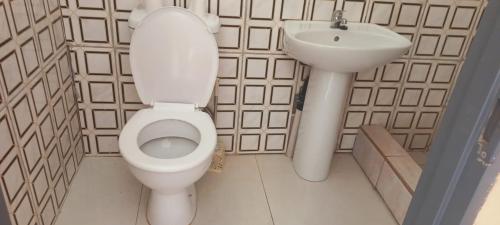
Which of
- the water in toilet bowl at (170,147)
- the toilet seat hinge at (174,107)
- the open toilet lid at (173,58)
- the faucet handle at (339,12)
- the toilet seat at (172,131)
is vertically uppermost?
the faucet handle at (339,12)

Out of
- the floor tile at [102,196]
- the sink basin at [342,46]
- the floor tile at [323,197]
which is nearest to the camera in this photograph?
the sink basin at [342,46]

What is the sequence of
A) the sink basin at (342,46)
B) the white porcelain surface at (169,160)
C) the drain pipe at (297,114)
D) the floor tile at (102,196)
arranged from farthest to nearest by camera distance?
the drain pipe at (297,114) → the floor tile at (102,196) → the sink basin at (342,46) → the white porcelain surface at (169,160)

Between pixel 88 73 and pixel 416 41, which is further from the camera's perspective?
pixel 416 41

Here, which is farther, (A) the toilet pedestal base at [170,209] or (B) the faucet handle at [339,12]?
(B) the faucet handle at [339,12]

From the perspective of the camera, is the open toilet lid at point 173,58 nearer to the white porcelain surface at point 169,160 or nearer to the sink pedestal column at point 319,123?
the white porcelain surface at point 169,160

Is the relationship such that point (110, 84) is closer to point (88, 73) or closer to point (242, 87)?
point (88, 73)

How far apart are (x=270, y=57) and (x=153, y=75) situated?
1.96 ft

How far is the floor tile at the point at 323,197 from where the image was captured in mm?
1731

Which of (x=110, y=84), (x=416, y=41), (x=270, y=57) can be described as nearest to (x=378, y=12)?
(x=416, y=41)

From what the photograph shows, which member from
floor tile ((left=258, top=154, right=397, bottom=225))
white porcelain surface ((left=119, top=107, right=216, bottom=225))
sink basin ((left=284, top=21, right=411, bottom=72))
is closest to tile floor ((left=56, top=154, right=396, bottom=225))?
floor tile ((left=258, top=154, right=397, bottom=225))

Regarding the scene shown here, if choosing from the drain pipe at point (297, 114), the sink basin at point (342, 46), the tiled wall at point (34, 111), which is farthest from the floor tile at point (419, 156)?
the tiled wall at point (34, 111)

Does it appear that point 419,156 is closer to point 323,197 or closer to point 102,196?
point 323,197

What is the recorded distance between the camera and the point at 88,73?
1.78 metres

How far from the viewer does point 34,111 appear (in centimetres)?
138
